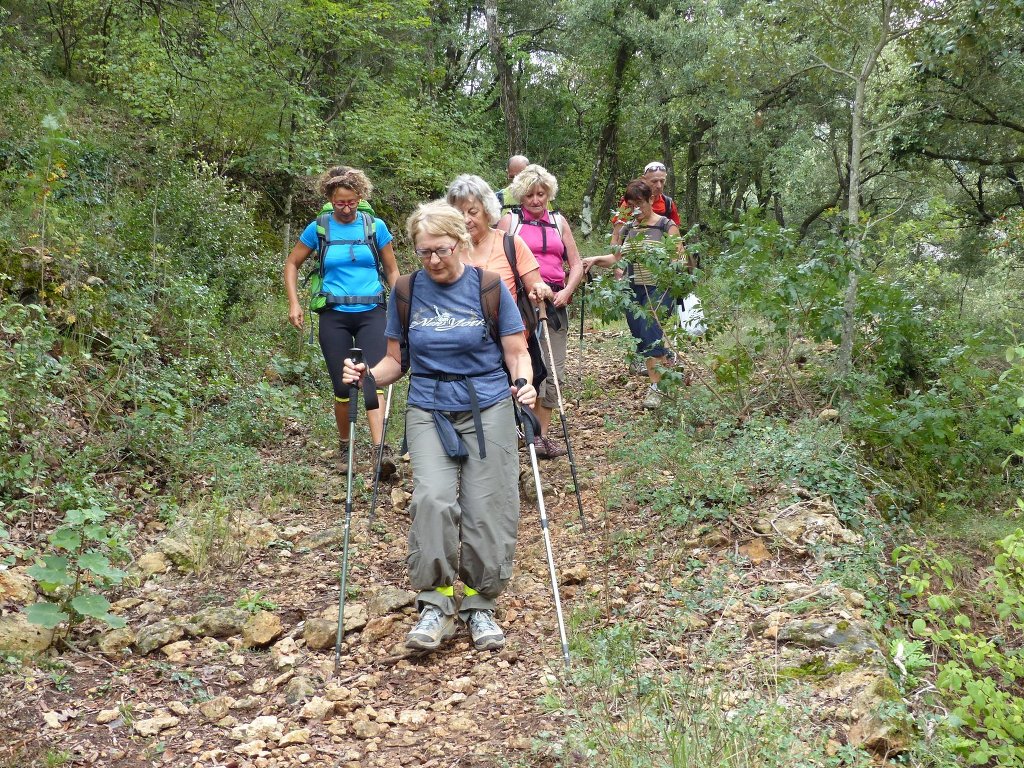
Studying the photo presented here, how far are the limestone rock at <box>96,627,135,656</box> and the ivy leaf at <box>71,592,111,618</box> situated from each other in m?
0.46

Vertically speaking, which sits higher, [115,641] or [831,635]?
[831,635]

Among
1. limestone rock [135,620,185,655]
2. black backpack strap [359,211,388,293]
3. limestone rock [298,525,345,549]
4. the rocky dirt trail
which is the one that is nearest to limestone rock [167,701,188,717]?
Result: the rocky dirt trail

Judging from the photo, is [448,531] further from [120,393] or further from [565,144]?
[565,144]

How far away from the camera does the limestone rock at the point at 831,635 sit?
3.92 meters

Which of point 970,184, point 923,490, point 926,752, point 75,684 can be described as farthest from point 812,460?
point 970,184

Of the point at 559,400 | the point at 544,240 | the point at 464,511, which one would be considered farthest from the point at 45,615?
the point at 544,240

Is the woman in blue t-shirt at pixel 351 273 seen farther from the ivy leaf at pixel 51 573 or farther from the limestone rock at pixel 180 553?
the ivy leaf at pixel 51 573

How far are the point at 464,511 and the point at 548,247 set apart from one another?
3.07m

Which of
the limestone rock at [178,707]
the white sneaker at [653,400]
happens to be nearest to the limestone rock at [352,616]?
the limestone rock at [178,707]

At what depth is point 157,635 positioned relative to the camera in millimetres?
4312

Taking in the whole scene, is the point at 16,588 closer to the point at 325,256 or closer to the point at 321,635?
the point at 321,635

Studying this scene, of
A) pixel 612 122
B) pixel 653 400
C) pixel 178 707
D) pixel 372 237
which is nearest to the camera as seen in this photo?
pixel 178 707

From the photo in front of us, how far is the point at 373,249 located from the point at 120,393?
2336 mm

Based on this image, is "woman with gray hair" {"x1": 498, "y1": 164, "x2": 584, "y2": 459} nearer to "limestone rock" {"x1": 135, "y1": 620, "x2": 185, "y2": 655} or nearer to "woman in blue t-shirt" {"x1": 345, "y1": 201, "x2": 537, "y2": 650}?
"woman in blue t-shirt" {"x1": 345, "y1": 201, "x2": 537, "y2": 650}
